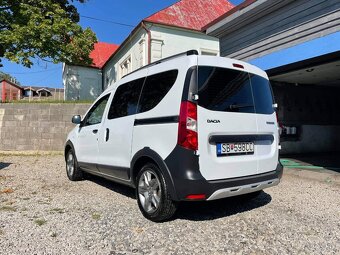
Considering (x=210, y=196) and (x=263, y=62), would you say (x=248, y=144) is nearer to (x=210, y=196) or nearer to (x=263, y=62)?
(x=210, y=196)

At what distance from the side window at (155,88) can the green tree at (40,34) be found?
47.7 feet

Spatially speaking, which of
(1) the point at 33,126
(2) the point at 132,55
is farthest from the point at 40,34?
(1) the point at 33,126

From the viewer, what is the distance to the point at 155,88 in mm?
4273

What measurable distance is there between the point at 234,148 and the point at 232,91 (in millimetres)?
711

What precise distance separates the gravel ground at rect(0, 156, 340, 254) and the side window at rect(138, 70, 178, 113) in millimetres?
1499

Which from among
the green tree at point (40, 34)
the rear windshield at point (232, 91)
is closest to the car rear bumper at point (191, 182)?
the rear windshield at point (232, 91)

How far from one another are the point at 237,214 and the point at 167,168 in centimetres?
138

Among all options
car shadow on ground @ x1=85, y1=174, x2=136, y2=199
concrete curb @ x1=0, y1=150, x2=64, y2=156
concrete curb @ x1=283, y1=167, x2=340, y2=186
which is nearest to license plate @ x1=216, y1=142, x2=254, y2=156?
car shadow on ground @ x1=85, y1=174, x2=136, y2=199

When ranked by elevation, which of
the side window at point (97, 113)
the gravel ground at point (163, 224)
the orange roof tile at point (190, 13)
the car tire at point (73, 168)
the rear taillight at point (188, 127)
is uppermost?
the orange roof tile at point (190, 13)

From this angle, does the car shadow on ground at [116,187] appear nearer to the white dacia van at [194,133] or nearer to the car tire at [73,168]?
the car tire at [73,168]

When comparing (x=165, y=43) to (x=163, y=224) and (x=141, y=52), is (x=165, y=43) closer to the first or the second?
(x=141, y=52)

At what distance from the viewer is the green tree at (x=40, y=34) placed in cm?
1694

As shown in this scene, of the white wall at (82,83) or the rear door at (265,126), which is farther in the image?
the white wall at (82,83)

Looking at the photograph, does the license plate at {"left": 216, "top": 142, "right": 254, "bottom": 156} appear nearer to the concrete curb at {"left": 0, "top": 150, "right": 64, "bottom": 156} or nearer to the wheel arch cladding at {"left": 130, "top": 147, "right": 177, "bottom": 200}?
the wheel arch cladding at {"left": 130, "top": 147, "right": 177, "bottom": 200}
